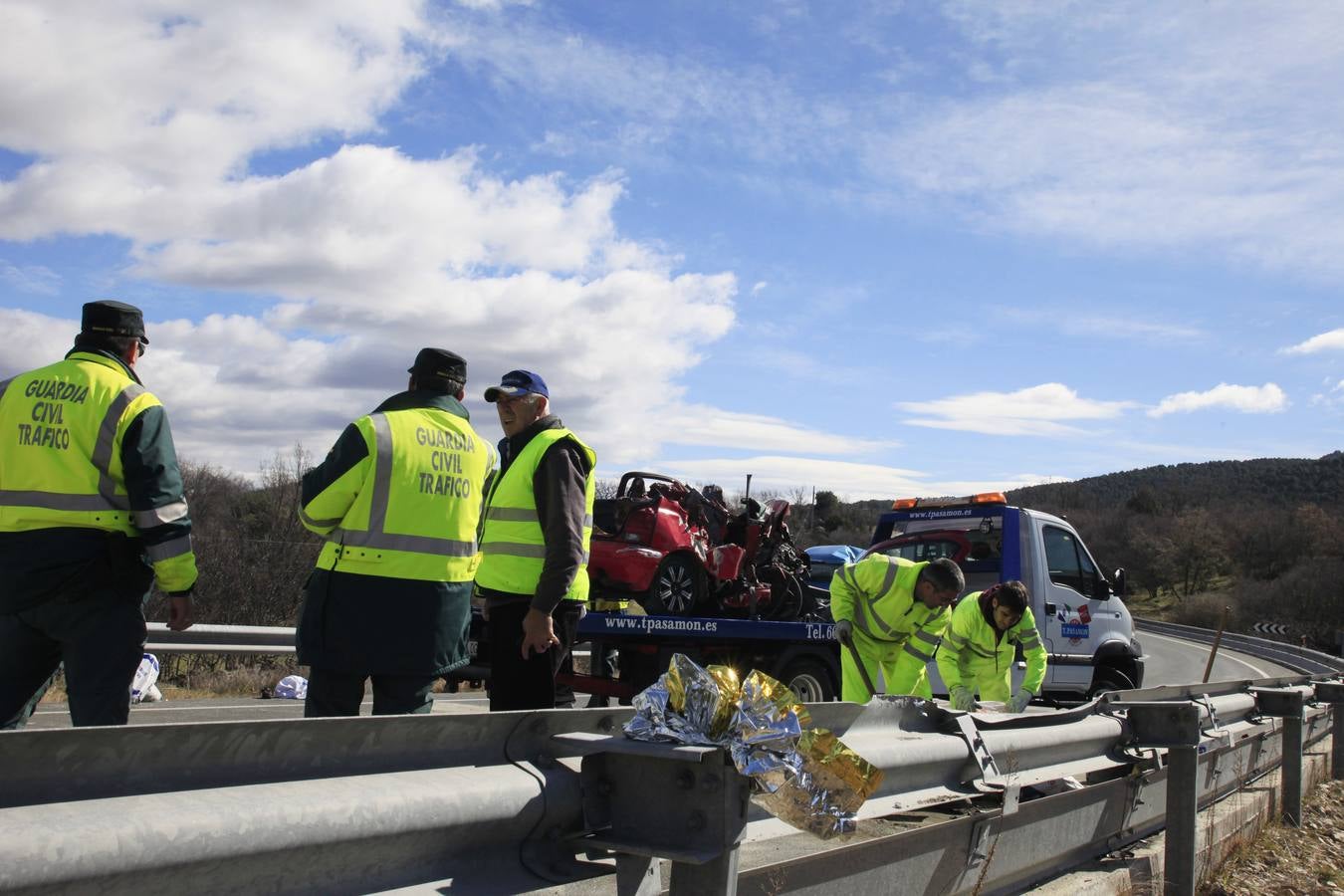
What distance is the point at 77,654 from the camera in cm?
378

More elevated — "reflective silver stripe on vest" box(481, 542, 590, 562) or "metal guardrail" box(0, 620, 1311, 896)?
"reflective silver stripe on vest" box(481, 542, 590, 562)

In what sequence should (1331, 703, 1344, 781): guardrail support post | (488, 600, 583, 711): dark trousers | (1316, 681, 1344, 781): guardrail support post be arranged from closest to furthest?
(488, 600, 583, 711): dark trousers < (1316, 681, 1344, 781): guardrail support post < (1331, 703, 1344, 781): guardrail support post

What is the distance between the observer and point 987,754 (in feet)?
12.8

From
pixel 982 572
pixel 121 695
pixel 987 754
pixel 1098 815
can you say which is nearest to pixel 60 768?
pixel 121 695

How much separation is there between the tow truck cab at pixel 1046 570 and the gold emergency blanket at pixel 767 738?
765cm

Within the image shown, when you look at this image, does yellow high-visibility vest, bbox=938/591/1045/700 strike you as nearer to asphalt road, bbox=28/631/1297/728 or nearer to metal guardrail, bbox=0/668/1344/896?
metal guardrail, bbox=0/668/1344/896

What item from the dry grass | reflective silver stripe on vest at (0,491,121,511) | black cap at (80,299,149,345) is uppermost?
black cap at (80,299,149,345)

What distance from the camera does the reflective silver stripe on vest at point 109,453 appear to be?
3.90 m

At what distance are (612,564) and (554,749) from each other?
7404 millimetres

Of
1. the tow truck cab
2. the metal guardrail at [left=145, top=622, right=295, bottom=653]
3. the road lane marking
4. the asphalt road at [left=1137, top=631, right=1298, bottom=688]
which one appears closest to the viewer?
the tow truck cab

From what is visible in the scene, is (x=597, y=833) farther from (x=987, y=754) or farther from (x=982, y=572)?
(x=982, y=572)

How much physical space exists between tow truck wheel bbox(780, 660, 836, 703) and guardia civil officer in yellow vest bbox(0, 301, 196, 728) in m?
6.49

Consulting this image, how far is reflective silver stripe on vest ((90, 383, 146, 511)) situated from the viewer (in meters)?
3.90

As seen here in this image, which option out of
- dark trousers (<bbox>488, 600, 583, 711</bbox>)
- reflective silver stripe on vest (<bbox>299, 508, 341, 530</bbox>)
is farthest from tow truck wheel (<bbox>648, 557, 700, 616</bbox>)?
reflective silver stripe on vest (<bbox>299, 508, 341, 530</bbox>)
